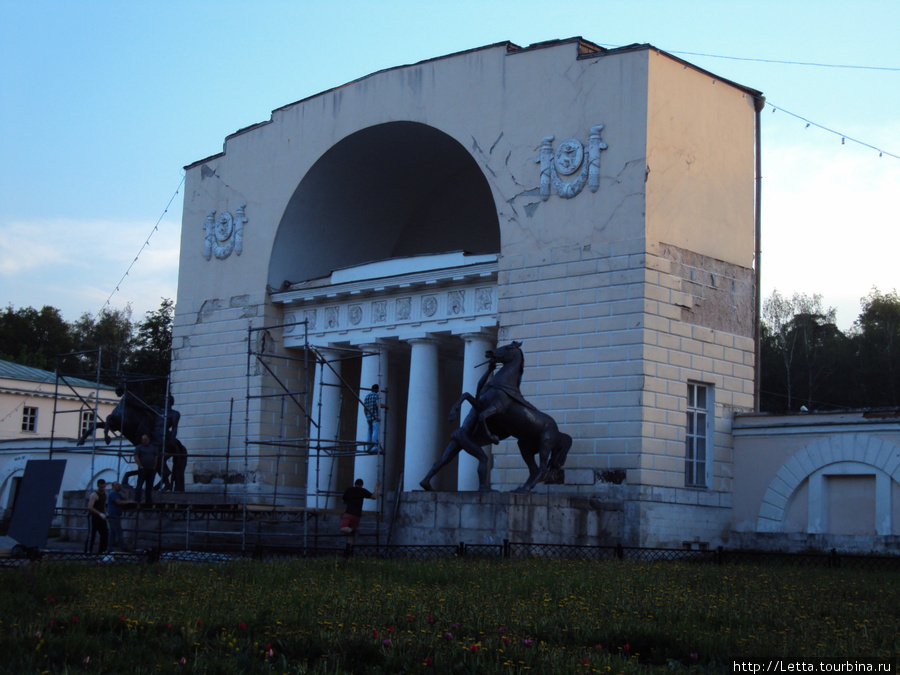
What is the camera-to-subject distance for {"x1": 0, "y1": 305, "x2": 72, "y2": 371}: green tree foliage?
219ft

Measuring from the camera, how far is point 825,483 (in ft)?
71.9

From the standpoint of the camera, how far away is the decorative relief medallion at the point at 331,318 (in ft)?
92.9

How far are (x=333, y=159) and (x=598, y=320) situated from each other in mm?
9884

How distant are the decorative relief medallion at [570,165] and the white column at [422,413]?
5.13 metres

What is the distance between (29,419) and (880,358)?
36153mm

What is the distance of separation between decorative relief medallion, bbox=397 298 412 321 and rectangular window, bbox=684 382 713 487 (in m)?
7.21

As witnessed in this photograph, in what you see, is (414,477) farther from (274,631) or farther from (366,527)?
(274,631)

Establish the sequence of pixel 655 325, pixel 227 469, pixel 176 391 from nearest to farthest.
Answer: pixel 655 325 < pixel 227 469 < pixel 176 391

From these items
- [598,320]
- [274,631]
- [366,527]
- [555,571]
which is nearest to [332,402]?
[366,527]

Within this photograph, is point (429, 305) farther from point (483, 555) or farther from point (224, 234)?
point (483, 555)

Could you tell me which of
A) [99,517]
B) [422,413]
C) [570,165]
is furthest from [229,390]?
[570,165]

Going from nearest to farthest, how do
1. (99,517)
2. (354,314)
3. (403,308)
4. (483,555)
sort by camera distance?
1. (483,555)
2. (99,517)
3. (403,308)
4. (354,314)

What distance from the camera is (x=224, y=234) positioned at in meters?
30.7

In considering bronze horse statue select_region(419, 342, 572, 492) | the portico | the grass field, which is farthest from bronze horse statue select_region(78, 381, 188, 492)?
the grass field
